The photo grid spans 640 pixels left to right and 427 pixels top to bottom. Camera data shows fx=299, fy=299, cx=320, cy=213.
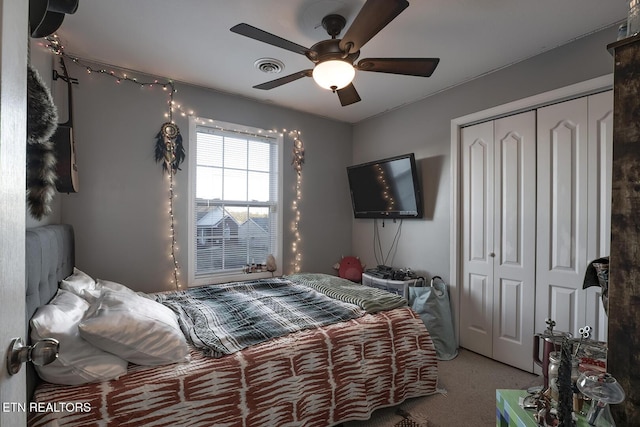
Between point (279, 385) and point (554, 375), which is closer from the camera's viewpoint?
point (554, 375)

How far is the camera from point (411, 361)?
207 cm

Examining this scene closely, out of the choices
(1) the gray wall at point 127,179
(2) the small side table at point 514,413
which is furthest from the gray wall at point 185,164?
(2) the small side table at point 514,413

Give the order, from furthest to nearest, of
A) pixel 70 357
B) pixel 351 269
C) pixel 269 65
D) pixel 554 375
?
pixel 351 269
pixel 269 65
pixel 70 357
pixel 554 375

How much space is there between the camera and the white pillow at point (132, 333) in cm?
132

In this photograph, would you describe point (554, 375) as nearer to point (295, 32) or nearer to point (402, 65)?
point (402, 65)

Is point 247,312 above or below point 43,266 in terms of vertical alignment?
below

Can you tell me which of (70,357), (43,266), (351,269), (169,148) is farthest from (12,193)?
(351,269)

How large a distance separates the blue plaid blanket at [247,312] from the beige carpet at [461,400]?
2.27ft

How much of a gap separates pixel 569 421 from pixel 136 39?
318 centimetres

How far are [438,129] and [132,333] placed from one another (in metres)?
3.16

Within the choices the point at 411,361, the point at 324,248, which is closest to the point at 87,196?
the point at 324,248

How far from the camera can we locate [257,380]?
1.52 metres

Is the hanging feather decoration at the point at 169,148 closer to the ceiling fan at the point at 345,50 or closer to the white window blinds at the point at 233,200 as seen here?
the white window blinds at the point at 233,200

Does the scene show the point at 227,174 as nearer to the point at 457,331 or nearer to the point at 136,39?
the point at 136,39
